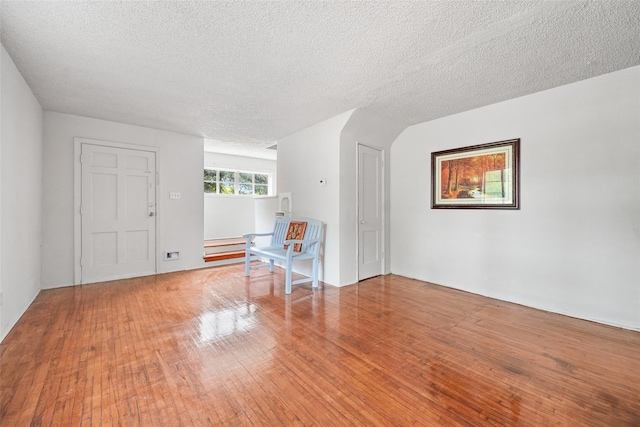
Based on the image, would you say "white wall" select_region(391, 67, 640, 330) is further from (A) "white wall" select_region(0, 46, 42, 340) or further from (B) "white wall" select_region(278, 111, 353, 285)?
(A) "white wall" select_region(0, 46, 42, 340)

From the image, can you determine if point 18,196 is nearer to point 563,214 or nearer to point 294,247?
point 294,247

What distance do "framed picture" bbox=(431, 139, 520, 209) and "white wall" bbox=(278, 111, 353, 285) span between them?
1.50m

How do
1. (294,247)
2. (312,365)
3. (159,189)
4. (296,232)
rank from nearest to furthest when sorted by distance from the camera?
(312,365) < (294,247) < (296,232) < (159,189)

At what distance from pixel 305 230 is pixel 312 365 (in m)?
2.40

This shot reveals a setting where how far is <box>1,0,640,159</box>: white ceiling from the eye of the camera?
5.85 ft

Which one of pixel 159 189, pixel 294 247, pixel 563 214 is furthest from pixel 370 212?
pixel 159 189

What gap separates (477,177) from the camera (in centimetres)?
352

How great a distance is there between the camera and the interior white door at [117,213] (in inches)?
155

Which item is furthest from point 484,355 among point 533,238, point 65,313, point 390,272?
point 65,313

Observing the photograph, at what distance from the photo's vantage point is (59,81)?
9.12ft

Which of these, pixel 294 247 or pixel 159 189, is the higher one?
pixel 159 189

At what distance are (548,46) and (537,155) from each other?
4.20 feet

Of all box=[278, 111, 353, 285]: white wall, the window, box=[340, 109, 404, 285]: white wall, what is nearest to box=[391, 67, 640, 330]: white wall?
box=[340, 109, 404, 285]: white wall

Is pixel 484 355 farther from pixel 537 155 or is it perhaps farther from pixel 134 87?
pixel 134 87
